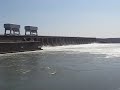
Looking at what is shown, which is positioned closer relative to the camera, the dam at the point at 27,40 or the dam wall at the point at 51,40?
the dam at the point at 27,40

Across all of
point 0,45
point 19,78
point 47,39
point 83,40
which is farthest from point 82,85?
point 83,40

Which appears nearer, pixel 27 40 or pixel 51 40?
pixel 27 40

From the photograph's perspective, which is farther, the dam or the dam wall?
the dam wall

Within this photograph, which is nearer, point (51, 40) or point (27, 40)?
point (27, 40)

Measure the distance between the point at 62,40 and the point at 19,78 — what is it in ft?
298

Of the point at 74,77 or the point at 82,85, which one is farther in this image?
the point at 74,77

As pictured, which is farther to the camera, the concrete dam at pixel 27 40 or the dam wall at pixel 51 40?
the dam wall at pixel 51 40

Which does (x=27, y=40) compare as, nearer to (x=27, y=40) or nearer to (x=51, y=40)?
(x=27, y=40)

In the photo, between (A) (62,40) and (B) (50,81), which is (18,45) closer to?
(B) (50,81)

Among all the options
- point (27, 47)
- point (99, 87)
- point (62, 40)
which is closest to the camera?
point (99, 87)

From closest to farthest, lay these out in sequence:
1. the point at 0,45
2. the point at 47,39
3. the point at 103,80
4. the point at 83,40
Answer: the point at 103,80
the point at 0,45
the point at 47,39
the point at 83,40

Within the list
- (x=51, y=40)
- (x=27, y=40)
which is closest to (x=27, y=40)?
(x=27, y=40)

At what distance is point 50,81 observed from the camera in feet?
66.2

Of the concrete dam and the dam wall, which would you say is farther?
the dam wall
